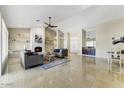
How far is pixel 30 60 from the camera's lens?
229 inches

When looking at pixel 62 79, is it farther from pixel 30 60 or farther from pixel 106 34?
pixel 106 34

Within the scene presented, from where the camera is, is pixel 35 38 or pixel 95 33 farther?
pixel 35 38

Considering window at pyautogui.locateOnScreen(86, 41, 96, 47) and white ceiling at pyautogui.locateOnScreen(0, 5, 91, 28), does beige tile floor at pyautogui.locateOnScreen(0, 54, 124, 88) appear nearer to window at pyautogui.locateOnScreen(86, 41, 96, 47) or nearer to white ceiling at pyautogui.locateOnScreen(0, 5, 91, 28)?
white ceiling at pyautogui.locateOnScreen(0, 5, 91, 28)

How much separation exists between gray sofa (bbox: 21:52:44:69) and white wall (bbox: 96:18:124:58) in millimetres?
5342

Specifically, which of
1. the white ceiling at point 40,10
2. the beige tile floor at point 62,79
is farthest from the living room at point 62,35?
the beige tile floor at point 62,79

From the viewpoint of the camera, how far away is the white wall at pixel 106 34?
27.0 feet

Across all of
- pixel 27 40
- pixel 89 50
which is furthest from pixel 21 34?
pixel 89 50

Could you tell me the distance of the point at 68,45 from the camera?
15078mm

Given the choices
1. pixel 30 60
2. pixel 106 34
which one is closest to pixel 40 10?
pixel 30 60

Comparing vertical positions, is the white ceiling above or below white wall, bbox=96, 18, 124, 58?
above

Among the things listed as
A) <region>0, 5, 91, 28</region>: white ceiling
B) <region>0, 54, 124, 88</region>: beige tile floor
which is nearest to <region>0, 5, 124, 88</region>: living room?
<region>0, 5, 91, 28</region>: white ceiling

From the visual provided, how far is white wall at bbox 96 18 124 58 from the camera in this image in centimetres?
823
